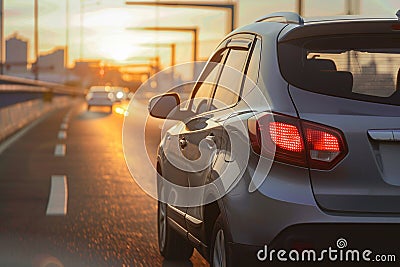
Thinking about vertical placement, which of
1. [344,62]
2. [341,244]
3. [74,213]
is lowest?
[74,213]

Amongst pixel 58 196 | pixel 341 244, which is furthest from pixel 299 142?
pixel 58 196

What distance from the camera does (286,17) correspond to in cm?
502

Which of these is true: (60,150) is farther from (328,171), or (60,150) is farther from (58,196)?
(328,171)

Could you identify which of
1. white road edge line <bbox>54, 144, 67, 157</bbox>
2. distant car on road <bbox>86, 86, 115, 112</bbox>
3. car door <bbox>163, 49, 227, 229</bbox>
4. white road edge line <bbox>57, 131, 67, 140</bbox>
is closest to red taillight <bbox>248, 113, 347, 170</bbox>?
car door <bbox>163, 49, 227, 229</bbox>

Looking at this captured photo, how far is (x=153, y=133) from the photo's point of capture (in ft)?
72.9

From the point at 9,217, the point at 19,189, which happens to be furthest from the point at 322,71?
the point at 19,189

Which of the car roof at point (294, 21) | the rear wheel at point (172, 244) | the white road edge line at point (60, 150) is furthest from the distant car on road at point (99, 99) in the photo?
the car roof at point (294, 21)

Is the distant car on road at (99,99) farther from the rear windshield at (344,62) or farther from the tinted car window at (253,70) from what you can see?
the rear windshield at (344,62)

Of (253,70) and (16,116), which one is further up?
(253,70)

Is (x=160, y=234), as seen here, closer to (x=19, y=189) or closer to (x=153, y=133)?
(x=19, y=189)

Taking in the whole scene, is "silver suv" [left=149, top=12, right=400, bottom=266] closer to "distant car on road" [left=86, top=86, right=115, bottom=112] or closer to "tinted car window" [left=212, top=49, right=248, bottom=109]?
"tinted car window" [left=212, top=49, right=248, bottom=109]

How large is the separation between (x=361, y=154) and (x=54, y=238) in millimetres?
4118

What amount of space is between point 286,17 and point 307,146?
41.1 inches

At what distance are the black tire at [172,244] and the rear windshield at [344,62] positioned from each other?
2.29 metres
